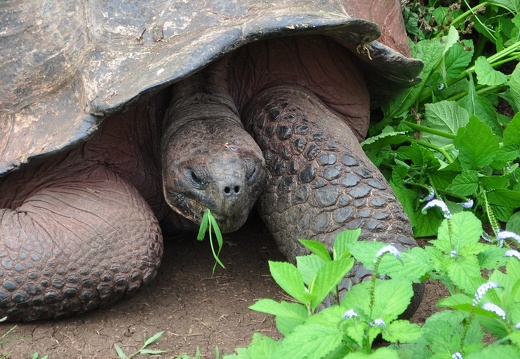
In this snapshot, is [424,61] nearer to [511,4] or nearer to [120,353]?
[511,4]

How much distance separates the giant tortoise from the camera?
9.64 feet

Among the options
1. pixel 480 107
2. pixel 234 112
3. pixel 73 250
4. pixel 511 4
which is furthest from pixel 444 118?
pixel 73 250

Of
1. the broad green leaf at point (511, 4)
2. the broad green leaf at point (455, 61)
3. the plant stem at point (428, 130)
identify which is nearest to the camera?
the plant stem at point (428, 130)

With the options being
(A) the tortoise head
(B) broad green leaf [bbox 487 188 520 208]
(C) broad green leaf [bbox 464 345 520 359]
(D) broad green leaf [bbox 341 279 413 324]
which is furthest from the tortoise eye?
(B) broad green leaf [bbox 487 188 520 208]

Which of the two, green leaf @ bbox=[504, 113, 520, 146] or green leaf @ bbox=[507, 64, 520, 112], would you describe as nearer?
green leaf @ bbox=[504, 113, 520, 146]

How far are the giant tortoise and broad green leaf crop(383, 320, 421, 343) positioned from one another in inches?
29.2

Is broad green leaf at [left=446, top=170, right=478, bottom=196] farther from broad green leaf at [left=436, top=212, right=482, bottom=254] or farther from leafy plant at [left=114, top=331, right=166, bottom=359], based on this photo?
leafy plant at [left=114, top=331, right=166, bottom=359]

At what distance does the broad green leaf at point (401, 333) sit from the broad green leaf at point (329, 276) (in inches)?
7.0

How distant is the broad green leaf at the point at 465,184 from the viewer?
143 inches

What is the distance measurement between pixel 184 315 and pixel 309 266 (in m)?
0.76

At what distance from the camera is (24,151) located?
9.94 feet

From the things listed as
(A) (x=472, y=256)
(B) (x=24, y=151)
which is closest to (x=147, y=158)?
(B) (x=24, y=151)

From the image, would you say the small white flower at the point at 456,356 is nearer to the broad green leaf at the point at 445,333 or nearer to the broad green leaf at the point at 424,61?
the broad green leaf at the point at 445,333

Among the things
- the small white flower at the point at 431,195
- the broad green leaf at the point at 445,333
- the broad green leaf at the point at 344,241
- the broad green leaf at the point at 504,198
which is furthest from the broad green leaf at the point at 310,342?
the broad green leaf at the point at 504,198
